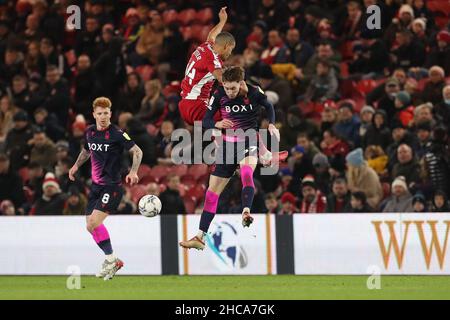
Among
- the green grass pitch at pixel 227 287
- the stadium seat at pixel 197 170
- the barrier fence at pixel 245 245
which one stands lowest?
the green grass pitch at pixel 227 287

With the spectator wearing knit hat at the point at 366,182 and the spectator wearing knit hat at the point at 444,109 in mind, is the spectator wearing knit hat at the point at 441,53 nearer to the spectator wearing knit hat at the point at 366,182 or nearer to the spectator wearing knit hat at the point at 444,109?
the spectator wearing knit hat at the point at 444,109

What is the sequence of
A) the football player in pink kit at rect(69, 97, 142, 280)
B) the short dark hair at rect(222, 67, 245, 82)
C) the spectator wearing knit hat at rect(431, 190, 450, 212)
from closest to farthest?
the short dark hair at rect(222, 67, 245, 82)
the football player in pink kit at rect(69, 97, 142, 280)
the spectator wearing knit hat at rect(431, 190, 450, 212)

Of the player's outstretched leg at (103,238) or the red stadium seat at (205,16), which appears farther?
the red stadium seat at (205,16)

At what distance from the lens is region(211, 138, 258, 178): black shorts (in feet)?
47.9

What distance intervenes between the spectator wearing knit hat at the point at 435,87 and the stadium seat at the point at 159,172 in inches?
178

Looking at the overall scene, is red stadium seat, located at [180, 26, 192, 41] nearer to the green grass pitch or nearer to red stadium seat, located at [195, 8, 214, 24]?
red stadium seat, located at [195, 8, 214, 24]

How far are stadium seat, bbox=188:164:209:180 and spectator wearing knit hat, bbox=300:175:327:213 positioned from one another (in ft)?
7.69

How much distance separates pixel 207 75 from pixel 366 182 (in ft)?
16.2

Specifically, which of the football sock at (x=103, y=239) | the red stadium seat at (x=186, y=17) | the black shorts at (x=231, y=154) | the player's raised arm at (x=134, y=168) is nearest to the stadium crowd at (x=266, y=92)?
the red stadium seat at (x=186, y=17)

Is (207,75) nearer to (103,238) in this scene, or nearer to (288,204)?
(103,238)

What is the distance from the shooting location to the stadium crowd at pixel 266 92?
19.0 metres

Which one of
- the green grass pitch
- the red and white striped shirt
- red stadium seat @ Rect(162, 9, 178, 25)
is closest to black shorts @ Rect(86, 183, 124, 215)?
the green grass pitch

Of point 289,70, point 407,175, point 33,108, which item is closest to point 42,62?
point 33,108

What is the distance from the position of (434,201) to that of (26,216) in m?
6.38
